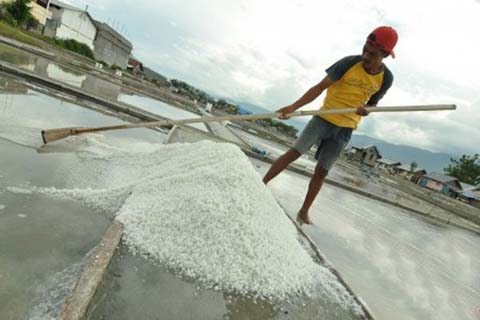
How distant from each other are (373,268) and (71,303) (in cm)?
225

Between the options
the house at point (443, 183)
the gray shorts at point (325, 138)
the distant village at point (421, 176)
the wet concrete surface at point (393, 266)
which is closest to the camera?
the wet concrete surface at point (393, 266)

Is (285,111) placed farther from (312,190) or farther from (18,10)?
(18,10)

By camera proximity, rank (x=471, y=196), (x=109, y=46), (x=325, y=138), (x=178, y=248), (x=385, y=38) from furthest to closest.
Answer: (x=109, y=46)
(x=471, y=196)
(x=325, y=138)
(x=385, y=38)
(x=178, y=248)

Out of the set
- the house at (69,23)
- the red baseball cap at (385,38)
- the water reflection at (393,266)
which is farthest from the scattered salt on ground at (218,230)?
the house at (69,23)

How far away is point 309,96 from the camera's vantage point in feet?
9.87

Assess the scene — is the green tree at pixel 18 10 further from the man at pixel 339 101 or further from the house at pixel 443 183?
the house at pixel 443 183

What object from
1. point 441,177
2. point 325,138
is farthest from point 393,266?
point 441,177

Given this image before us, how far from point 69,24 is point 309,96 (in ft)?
135

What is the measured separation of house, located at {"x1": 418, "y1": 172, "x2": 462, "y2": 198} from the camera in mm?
46344

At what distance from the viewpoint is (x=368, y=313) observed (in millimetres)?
1577

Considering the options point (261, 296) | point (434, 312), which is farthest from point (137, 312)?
point (434, 312)

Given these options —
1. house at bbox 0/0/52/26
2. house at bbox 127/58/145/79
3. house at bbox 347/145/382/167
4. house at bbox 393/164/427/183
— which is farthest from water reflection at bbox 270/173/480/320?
house at bbox 393/164/427/183

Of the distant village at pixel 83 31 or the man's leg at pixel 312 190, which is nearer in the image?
the man's leg at pixel 312 190

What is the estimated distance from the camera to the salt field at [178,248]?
49.1 inches
